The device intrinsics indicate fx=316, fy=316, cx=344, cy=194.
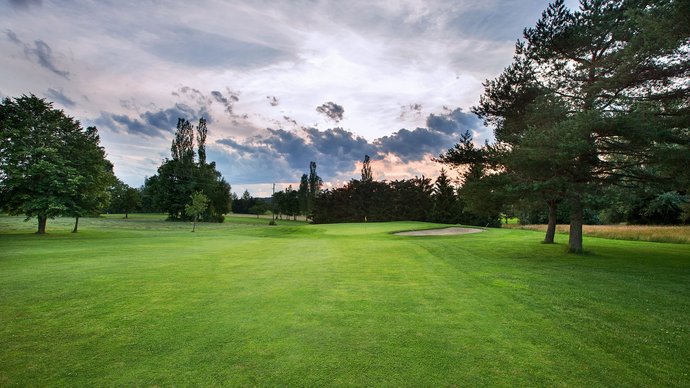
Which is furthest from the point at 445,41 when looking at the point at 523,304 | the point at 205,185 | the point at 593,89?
the point at 205,185

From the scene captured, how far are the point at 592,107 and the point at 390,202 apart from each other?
52.8 meters

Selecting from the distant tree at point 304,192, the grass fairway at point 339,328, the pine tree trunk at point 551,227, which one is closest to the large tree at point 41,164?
the grass fairway at point 339,328

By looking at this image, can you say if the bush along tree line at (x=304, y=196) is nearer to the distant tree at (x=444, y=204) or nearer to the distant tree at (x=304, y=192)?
the distant tree at (x=304, y=192)

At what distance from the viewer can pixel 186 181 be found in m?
65.6

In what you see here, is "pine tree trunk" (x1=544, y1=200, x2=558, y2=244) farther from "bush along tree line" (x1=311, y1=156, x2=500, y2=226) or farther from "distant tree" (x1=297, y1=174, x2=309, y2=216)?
"distant tree" (x1=297, y1=174, x2=309, y2=216)

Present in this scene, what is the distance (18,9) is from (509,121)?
2535 centimetres

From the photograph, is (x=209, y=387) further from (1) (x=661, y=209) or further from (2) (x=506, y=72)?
(1) (x=661, y=209)

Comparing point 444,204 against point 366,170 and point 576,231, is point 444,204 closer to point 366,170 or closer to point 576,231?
point 366,170

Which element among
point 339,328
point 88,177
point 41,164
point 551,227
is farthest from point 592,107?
point 88,177

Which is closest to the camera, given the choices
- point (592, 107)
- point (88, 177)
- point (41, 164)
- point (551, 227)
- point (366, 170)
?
point (592, 107)

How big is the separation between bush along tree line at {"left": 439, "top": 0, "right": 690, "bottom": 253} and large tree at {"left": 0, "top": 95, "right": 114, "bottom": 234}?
32.5m

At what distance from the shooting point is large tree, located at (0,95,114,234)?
83.9ft

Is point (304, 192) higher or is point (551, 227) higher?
point (304, 192)

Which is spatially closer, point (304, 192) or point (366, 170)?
point (366, 170)
